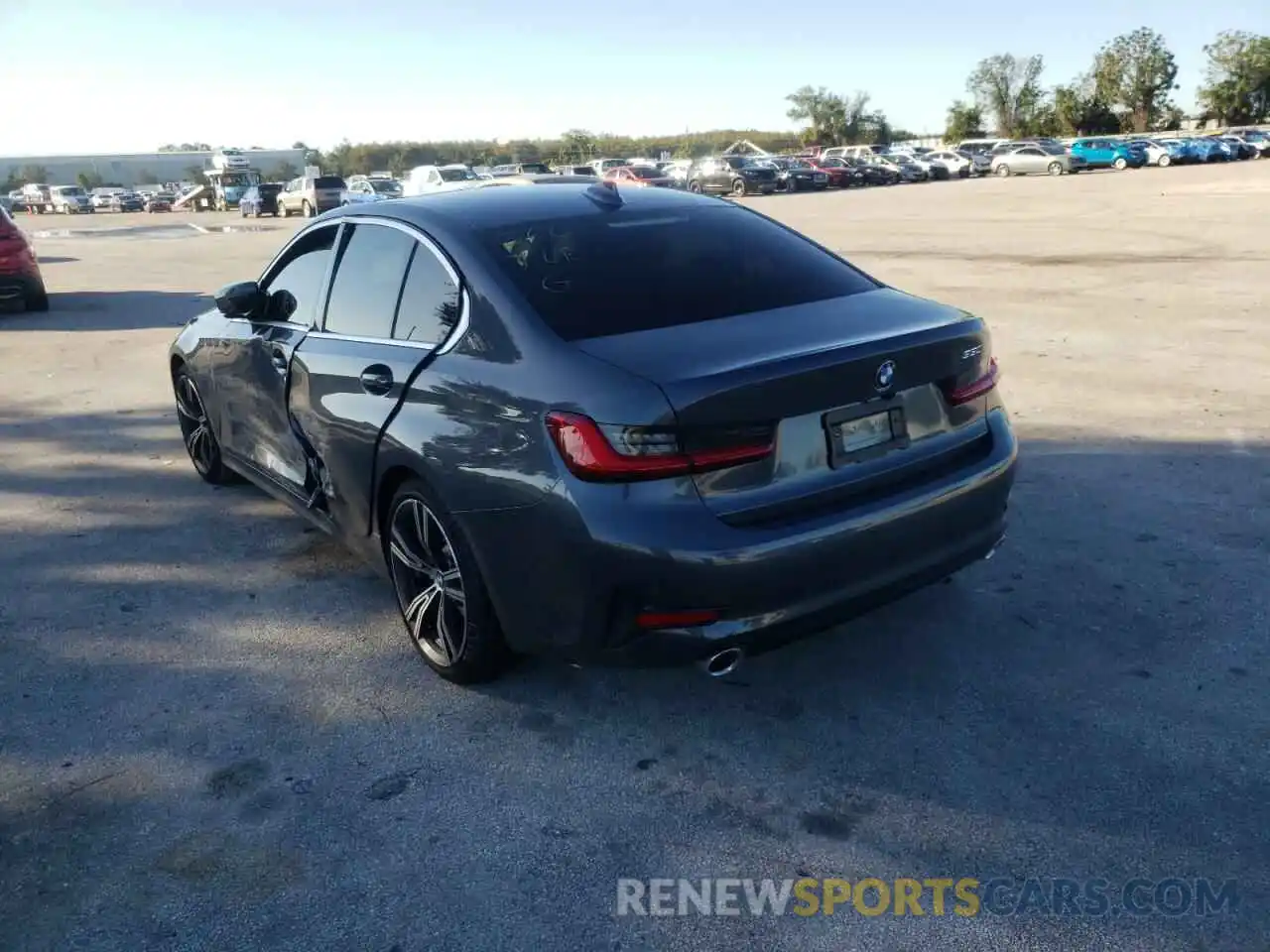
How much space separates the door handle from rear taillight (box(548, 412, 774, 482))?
40.6 inches

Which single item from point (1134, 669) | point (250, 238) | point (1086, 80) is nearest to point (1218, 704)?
point (1134, 669)

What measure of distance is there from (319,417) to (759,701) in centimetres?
204

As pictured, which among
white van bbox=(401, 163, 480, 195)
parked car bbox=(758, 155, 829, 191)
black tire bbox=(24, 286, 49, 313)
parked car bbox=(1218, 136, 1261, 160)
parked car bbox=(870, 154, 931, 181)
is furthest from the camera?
parked car bbox=(1218, 136, 1261, 160)

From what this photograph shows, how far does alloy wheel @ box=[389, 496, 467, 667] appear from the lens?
3678 mm

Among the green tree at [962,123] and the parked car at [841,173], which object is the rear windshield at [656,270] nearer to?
the parked car at [841,173]

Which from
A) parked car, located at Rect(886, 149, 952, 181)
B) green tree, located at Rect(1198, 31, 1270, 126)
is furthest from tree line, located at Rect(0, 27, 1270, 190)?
parked car, located at Rect(886, 149, 952, 181)

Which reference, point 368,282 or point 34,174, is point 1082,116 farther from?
point 34,174

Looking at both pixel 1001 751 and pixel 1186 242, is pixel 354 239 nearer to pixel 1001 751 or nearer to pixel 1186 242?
pixel 1001 751

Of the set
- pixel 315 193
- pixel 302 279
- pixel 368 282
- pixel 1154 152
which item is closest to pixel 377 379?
pixel 368 282

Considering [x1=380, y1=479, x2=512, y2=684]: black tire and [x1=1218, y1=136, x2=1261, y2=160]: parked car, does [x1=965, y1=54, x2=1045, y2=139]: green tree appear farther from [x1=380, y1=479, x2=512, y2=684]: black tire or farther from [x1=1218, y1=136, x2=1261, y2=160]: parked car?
[x1=380, y1=479, x2=512, y2=684]: black tire

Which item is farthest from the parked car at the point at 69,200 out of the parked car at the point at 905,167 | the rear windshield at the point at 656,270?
the rear windshield at the point at 656,270

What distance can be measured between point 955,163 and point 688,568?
2182 inches

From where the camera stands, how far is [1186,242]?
54.5ft

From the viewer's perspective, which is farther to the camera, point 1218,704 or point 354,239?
point 354,239
